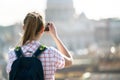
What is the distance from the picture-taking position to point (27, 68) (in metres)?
2.47

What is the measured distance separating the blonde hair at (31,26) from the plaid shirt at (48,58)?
0.03 metres

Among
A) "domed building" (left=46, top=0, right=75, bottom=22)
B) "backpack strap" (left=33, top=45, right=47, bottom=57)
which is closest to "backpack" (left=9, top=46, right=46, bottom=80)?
"backpack strap" (left=33, top=45, right=47, bottom=57)

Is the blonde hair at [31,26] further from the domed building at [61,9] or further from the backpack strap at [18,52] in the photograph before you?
the domed building at [61,9]

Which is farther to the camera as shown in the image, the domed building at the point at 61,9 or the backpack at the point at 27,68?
the domed building at the point at 61,9

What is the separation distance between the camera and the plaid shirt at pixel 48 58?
2510 mm

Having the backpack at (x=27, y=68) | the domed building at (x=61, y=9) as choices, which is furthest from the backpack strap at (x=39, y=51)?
the domed building at (x=61, y=9)

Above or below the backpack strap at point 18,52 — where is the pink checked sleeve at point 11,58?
below

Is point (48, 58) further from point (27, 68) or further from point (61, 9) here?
point (61, 9)

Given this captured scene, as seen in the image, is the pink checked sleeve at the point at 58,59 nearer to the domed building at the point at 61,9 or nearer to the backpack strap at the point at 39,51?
the backpack strap at the point at 39,51

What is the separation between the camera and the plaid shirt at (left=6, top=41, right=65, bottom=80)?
251 centimetres

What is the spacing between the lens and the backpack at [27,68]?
8.04 ft

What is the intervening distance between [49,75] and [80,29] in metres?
57.9

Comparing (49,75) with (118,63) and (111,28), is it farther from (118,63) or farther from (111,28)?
(111,28)

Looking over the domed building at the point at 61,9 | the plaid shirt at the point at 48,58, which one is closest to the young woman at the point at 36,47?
the plaid shirt at the point at 48,58
